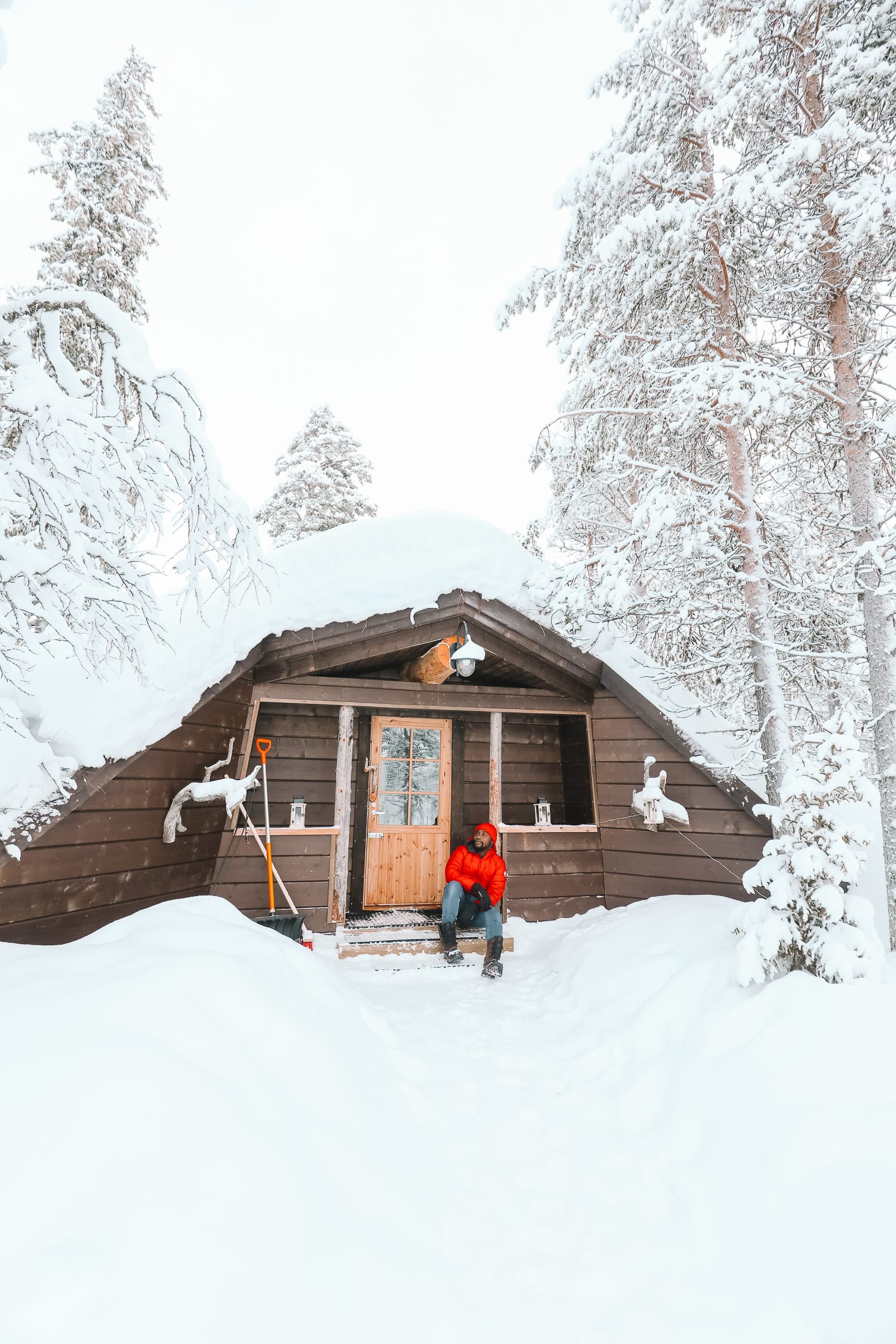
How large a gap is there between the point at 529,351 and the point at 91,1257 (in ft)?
289

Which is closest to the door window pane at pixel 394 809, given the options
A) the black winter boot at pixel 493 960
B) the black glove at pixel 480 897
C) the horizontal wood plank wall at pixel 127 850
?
the black glove at pixel 480 897

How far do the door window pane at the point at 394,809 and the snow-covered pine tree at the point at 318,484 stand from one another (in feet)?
29.3

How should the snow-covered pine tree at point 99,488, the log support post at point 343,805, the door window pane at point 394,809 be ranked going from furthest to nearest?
the door window pane at point 394,809, the log support post at point 343,805, the snow-covered pine tree at point 99,488

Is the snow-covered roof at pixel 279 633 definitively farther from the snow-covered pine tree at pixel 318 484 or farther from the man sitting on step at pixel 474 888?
the snow-covered pine tree at pixel 318 484

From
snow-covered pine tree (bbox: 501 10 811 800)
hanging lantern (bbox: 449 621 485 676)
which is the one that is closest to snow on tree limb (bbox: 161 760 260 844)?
hanging lantern (bbox: 449 621 485 676)

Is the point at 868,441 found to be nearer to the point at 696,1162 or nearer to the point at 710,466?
the point at 710,466

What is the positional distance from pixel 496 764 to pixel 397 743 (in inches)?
55.3

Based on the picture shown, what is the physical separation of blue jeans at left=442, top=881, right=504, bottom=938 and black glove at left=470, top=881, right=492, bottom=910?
0.05 m

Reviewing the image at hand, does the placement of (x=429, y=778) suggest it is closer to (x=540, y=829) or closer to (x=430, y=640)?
(x=540, y=829)

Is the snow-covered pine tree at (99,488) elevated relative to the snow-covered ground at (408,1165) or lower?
elevated

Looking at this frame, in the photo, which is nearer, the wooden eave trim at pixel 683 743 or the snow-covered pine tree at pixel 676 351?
the snow-covered pine tree at pixel 676 351

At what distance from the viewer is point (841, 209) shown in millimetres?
4066

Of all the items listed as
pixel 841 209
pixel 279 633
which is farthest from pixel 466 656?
pixel 841 209

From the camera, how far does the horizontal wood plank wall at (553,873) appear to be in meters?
6.66
